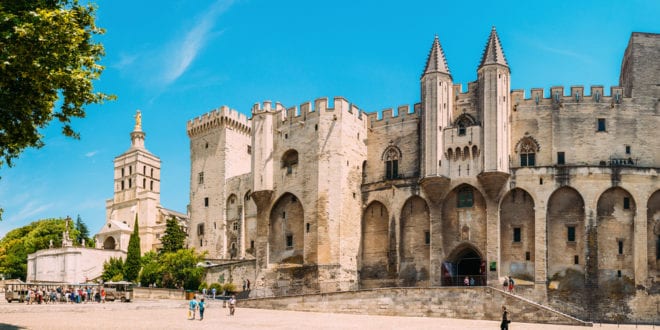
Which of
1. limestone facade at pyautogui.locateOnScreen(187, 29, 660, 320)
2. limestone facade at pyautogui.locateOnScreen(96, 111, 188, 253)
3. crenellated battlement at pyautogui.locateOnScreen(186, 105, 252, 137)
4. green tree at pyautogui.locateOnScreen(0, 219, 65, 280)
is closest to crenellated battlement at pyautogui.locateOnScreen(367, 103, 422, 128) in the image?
limestone facade at pyautogui.locateOnScreen(187, 29, 660, 320)

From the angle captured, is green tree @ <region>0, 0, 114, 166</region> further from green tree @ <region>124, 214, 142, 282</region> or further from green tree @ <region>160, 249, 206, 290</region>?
green tree @ <region>124, 214, 142, 282</region>

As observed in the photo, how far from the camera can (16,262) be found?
82000 millimetres

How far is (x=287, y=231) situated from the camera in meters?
49.1

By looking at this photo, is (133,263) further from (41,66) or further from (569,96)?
(41,66)

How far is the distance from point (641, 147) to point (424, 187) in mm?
12981

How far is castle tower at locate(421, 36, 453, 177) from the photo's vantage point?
45.5 meters

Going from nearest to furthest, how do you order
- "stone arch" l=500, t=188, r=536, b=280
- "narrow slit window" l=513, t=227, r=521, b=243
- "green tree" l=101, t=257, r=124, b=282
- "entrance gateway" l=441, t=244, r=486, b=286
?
"stone arch" l=500, t=188, r=536, b=280, "narrow slit window" l=513, t=227, r=521, b=243, "entrance gateway" l=441, t=244, r=486, b=286, "green tree" l=101, t=257, r=124, b=282

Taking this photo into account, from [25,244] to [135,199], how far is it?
13929mm

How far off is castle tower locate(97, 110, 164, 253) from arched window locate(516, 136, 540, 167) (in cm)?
4250

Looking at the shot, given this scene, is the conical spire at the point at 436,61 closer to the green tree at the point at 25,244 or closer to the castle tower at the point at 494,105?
the castle tower at the point at 494,105

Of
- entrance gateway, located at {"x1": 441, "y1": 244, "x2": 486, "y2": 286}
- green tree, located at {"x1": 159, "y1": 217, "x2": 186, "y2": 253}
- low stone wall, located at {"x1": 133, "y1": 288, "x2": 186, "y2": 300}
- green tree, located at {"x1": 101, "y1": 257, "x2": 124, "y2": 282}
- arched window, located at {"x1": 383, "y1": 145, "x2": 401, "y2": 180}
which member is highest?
arched window, located at {"x1": 383, "y1": 145, "x2": 401, "y2": 180}

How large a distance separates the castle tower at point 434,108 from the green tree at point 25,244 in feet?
159

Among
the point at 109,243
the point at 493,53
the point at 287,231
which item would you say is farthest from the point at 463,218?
the point at 109,243

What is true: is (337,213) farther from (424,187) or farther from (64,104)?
(64,104)
